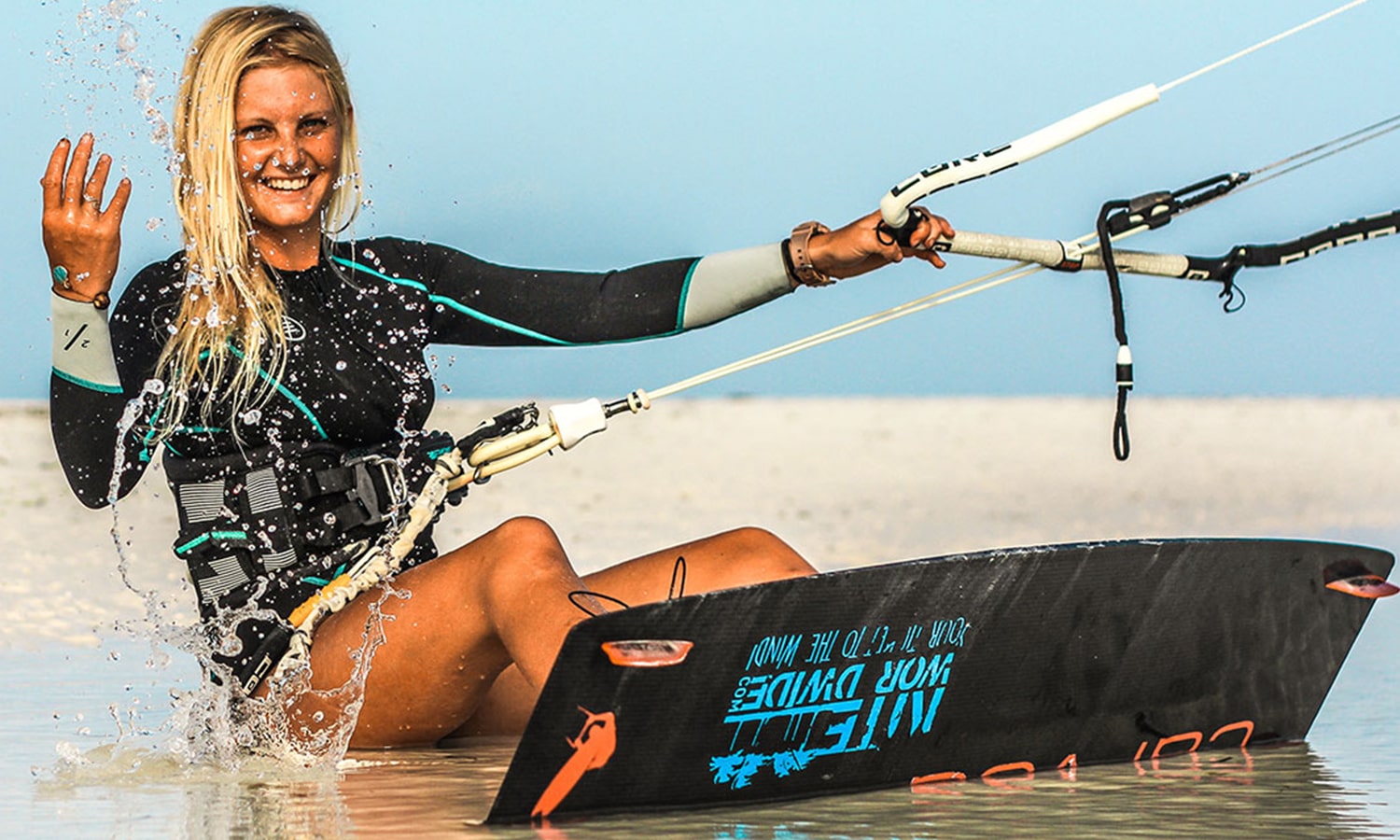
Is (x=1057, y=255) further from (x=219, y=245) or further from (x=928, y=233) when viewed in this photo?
(x=219, y=245)

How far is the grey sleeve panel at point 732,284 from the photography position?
454 cm

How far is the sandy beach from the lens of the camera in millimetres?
10461

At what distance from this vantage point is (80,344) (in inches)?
161

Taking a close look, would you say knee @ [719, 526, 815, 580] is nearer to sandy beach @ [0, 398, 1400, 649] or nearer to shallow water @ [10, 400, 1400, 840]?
shallow water @ [10, 400, 1400, 840]

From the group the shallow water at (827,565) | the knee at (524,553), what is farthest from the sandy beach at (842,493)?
the knee at (524,553)

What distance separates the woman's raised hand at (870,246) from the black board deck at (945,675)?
660 mm

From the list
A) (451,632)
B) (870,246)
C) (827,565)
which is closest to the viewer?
(451,632)

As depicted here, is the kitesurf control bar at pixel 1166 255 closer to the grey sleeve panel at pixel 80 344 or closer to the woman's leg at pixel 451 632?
the woman's leg at pixel 451 632

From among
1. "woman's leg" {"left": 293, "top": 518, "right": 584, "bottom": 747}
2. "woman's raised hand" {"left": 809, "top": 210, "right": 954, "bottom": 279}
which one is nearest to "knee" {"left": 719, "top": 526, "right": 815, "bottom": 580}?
"woman's leg" {"left": 293, "top": 518, "right": 584, "bottom": 747}

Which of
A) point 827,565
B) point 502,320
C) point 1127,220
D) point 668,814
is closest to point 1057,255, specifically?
point 1127,220

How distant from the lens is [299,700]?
437cm

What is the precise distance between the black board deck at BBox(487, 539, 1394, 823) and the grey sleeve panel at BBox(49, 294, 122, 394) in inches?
46.7

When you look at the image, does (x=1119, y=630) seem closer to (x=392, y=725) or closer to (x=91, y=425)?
(x=392, y=725)

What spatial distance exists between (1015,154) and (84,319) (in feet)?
6.38
